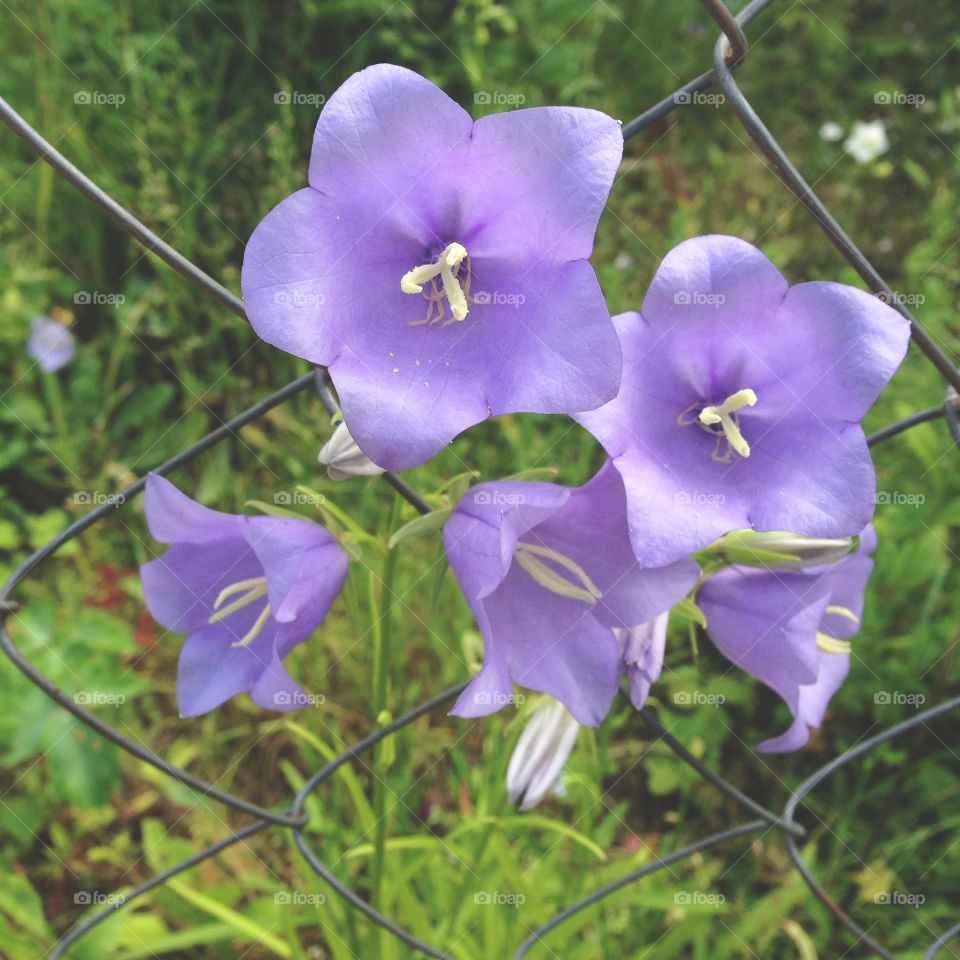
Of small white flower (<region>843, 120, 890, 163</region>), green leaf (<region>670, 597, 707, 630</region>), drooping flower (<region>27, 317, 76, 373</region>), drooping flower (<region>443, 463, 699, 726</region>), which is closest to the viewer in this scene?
drooping flower (<region>443, 463, 699, 726</region>)

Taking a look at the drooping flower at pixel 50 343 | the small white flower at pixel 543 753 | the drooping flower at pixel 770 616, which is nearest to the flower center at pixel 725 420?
the drooping flower at pixel 770 616

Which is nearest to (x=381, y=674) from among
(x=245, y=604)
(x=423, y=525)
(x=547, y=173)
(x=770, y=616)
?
(x=245, y=604)

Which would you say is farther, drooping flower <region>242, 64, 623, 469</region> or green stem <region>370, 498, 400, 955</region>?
green stem <region>370, 498, 400, 955</region>

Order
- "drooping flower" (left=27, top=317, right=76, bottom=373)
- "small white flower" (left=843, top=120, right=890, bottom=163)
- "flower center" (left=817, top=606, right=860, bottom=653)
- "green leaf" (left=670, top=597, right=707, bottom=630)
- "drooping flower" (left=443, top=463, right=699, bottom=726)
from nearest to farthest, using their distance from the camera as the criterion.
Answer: "drooping flower" (left=443, top=463, right=699, bottom=726) < "green leaf" (left=670, top=597, right=707, bottom=630) < "flower center" (left=817, top=606, right=860, bottom=653) < "drooping flower" (left=27, top=317, right=76, bottom=373) < "small white flower" (left=843, top=120, right=890, bottom=163)

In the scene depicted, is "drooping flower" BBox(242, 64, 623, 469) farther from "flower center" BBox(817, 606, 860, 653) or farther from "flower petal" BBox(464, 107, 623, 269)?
"flower center" BBox(817, 606, 860, 653)

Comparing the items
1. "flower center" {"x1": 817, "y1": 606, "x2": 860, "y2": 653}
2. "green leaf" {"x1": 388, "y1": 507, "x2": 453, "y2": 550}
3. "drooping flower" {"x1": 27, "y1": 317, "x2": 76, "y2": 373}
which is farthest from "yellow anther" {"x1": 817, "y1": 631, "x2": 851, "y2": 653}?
"drooping flower" {"x1": 27, "y1": 317, "x2": 76, "y2": 373}

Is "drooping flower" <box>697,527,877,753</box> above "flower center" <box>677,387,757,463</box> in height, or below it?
below

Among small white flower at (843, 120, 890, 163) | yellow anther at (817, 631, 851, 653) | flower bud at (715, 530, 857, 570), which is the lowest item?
small white flower at (843, 120, 890, 163)

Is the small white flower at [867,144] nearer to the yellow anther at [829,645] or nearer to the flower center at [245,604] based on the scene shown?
the yellow anther at [829,645]

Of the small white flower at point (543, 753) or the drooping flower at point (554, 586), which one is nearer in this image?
the drooping flower at point (554, 586)
